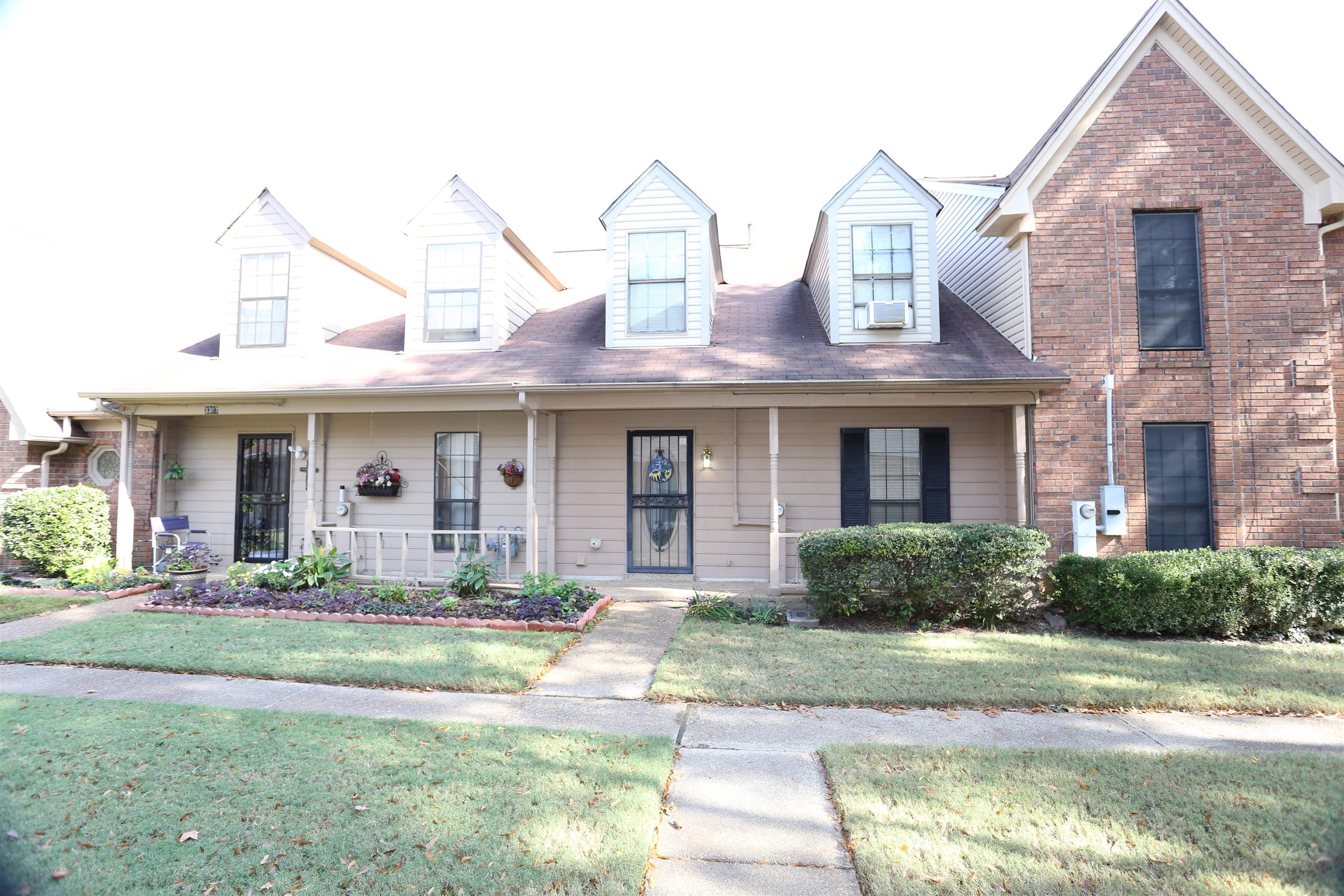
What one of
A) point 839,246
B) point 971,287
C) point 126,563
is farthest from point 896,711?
point 126,563

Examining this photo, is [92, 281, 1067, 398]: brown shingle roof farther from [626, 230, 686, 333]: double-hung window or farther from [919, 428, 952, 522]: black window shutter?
[919, 428, 952, 522]: black window shutter

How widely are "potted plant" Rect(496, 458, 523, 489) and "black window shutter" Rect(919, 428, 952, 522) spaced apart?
5808mm

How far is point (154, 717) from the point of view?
445 cm

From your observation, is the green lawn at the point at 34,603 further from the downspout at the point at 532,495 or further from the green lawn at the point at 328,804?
the downspout at the point at 532,495

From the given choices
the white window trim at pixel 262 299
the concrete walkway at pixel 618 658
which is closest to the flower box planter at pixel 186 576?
the white window trim at pixel 262 299

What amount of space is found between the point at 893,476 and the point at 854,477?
57 centimetres

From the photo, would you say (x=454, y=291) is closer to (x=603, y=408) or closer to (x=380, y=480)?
(x=380, y=480)

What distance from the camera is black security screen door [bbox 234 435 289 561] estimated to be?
34.7 ft

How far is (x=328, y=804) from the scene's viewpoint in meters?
3.27

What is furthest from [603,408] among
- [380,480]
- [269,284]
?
[269,284]

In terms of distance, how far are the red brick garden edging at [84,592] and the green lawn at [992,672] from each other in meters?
7.52

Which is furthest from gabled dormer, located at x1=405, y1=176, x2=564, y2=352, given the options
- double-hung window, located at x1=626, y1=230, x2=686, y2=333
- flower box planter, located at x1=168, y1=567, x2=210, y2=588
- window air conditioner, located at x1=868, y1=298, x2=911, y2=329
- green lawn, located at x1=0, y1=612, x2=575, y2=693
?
window air conditioner, located at x1=868, y1=298, x2=911, y2=329

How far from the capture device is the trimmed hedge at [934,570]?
6984 millimetres

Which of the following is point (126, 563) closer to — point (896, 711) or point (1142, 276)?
point (896, 711)
